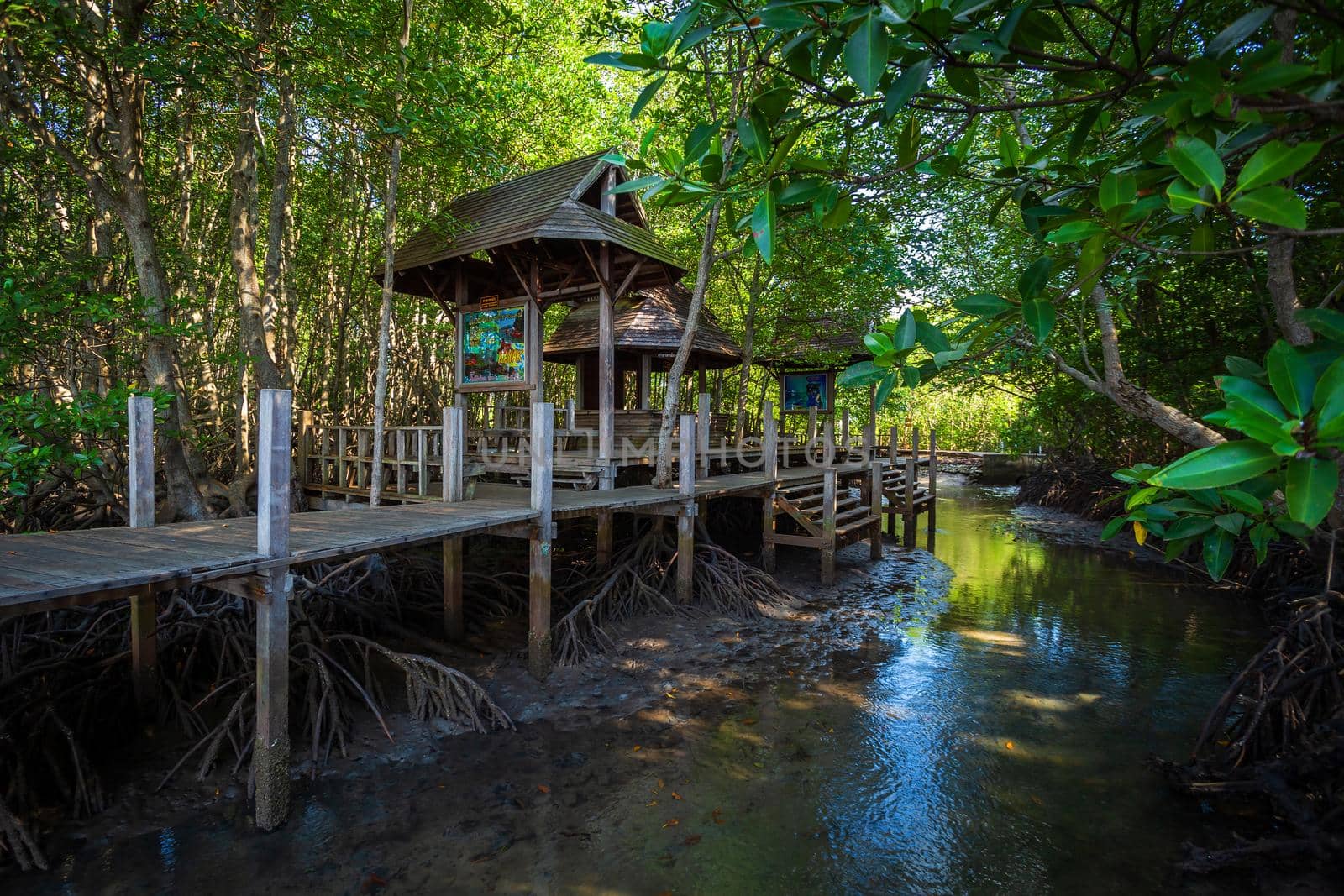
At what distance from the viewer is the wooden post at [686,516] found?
8297mm

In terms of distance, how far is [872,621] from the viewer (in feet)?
29.4

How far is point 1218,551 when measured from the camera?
1.55 m

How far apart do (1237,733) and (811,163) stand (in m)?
5.77

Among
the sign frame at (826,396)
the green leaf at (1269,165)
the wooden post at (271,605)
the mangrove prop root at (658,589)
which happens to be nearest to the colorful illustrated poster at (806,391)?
the sign frame at (826,396)

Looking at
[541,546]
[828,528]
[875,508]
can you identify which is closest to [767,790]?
[541,546]

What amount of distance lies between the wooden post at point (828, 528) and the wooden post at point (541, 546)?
5.35m

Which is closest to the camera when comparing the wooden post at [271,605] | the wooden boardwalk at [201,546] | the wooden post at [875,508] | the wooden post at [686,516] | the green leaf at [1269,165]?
the green leaf at [1269,165]

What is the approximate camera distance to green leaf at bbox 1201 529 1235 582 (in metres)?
1.54

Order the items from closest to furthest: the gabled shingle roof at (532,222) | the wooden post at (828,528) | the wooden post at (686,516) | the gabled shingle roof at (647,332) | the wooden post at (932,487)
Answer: the gabled shingle roof at (532,222) → the wooden post at (686,516) → the wooden post at (828,528) → the gabled shingle roof at (647,332) → the wooden post at (932,487)

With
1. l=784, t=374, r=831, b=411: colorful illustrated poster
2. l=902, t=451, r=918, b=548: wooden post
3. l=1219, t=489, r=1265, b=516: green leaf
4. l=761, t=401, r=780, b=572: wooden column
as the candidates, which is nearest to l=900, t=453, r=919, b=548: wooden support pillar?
l=902, t=451, r=918, b=548: wooden post

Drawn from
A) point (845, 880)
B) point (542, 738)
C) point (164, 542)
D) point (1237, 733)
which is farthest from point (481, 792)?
point (1237, 733)

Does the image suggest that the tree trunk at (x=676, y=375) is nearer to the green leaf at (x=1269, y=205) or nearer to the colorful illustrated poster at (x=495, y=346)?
the colorful illustrated poster at (x=495, y=346)

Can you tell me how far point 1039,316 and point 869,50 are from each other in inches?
28.1

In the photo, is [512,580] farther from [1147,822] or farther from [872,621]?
[1147,822]
